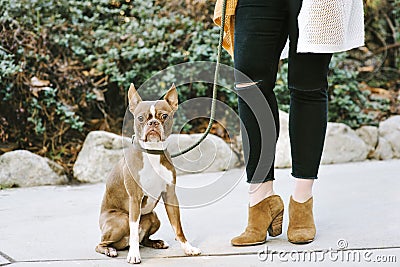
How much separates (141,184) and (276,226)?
541 millimetres

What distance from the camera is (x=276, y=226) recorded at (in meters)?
2.21

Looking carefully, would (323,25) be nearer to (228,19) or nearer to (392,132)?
(228,19)

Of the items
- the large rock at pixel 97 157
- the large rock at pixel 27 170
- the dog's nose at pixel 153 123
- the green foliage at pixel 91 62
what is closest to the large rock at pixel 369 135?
the green foliage at pixel 91 62

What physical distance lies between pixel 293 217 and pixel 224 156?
1823 mm

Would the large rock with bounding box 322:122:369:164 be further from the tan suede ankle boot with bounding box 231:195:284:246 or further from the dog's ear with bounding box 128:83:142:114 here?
the dog's ear with bounding box 128:83:142:114

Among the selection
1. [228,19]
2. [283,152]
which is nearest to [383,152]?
[283,152]

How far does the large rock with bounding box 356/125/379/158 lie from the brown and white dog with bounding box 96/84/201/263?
263 cm

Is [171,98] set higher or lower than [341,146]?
higher

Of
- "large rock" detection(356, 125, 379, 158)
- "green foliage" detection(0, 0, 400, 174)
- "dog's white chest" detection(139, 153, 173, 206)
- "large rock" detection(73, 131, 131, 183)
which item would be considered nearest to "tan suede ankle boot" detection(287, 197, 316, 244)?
"dog's white chest" detection(139, 153, 173, 206)

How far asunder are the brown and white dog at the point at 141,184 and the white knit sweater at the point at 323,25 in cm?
47

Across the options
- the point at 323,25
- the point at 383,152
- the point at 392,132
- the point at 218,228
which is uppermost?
the point at 323,25

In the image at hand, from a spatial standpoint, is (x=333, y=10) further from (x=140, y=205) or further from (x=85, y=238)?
(x=85, y=238)

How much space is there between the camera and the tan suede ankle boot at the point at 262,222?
213cm

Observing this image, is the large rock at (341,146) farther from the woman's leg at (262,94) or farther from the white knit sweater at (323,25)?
the white knit sweater at (323,25)
